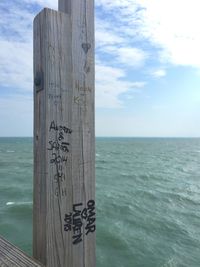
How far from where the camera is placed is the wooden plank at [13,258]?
146cm

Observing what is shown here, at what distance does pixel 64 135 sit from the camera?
4.63ft

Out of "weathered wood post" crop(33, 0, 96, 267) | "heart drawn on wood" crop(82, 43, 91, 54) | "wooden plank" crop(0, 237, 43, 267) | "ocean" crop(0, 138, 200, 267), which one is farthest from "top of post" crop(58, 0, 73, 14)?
"ocean" crop(0, 138, 200, 267)

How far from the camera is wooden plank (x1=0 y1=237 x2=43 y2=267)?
146cm

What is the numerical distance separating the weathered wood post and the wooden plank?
48 millimetres

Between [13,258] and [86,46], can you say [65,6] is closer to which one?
[86,46]

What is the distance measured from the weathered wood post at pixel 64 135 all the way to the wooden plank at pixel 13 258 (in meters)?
0.05

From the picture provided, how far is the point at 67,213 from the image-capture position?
4.67 ft

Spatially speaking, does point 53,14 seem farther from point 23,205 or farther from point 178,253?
point 23,205

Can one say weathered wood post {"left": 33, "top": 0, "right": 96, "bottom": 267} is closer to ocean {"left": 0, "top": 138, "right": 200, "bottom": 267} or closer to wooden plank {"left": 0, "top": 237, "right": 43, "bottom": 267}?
wooden plank {"left": 0, "top": 237, "right": 43, "bottom": 267}

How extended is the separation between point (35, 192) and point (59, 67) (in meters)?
0.62

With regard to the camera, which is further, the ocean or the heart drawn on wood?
the ocean

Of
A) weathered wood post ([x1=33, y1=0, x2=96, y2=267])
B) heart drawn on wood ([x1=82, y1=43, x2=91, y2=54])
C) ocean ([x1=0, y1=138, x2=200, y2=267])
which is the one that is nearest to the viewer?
weathered wood post ([x1=33, y1=0, x2=96, y2=267])

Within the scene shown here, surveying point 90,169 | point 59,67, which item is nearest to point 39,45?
point 59,67

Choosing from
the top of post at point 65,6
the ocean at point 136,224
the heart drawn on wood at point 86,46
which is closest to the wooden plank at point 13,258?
the heart drawn on wood at point 86,46
